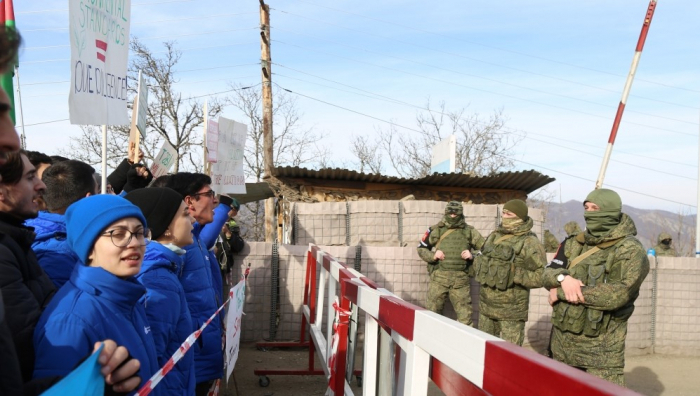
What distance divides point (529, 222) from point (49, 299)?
228 inches

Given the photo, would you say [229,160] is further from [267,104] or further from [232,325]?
[267,104]

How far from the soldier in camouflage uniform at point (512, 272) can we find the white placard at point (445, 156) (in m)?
6.79

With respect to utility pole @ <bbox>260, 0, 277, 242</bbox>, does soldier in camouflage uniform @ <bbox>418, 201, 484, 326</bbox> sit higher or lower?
lower

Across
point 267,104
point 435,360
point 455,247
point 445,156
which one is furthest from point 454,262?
point 267,104

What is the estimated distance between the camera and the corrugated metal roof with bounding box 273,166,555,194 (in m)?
13.0

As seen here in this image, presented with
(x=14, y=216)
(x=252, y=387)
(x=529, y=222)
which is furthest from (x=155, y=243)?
(x=529, y=222)

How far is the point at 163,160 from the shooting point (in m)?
7.45

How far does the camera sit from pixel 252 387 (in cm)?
731

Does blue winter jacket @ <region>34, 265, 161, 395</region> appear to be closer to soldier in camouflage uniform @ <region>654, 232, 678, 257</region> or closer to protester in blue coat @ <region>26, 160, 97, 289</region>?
protester in blue coat @ <region>26, 160, 97, 289</region>

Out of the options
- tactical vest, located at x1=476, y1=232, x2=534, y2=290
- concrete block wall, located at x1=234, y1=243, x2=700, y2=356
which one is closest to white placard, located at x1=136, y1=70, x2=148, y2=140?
concrete block wall, located at x1=234, y1=243, x2=700, y2=356

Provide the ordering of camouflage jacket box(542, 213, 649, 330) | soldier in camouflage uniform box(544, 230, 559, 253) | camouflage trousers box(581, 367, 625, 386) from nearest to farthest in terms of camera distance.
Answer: camouflage jacket box(542, 213, 649, 330) → camouflage trousers box(581, 367, 625, 386) → soldier in camouflage uniform box(544, 230, 559, 253)

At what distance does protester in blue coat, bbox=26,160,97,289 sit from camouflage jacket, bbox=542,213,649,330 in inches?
134

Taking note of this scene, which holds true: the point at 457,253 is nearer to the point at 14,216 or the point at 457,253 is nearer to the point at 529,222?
the point at 529,222

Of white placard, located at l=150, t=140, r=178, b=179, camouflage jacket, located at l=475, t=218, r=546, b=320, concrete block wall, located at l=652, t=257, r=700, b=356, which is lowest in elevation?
concrete block wall, located at l=652, t=257, r=700, b=356
